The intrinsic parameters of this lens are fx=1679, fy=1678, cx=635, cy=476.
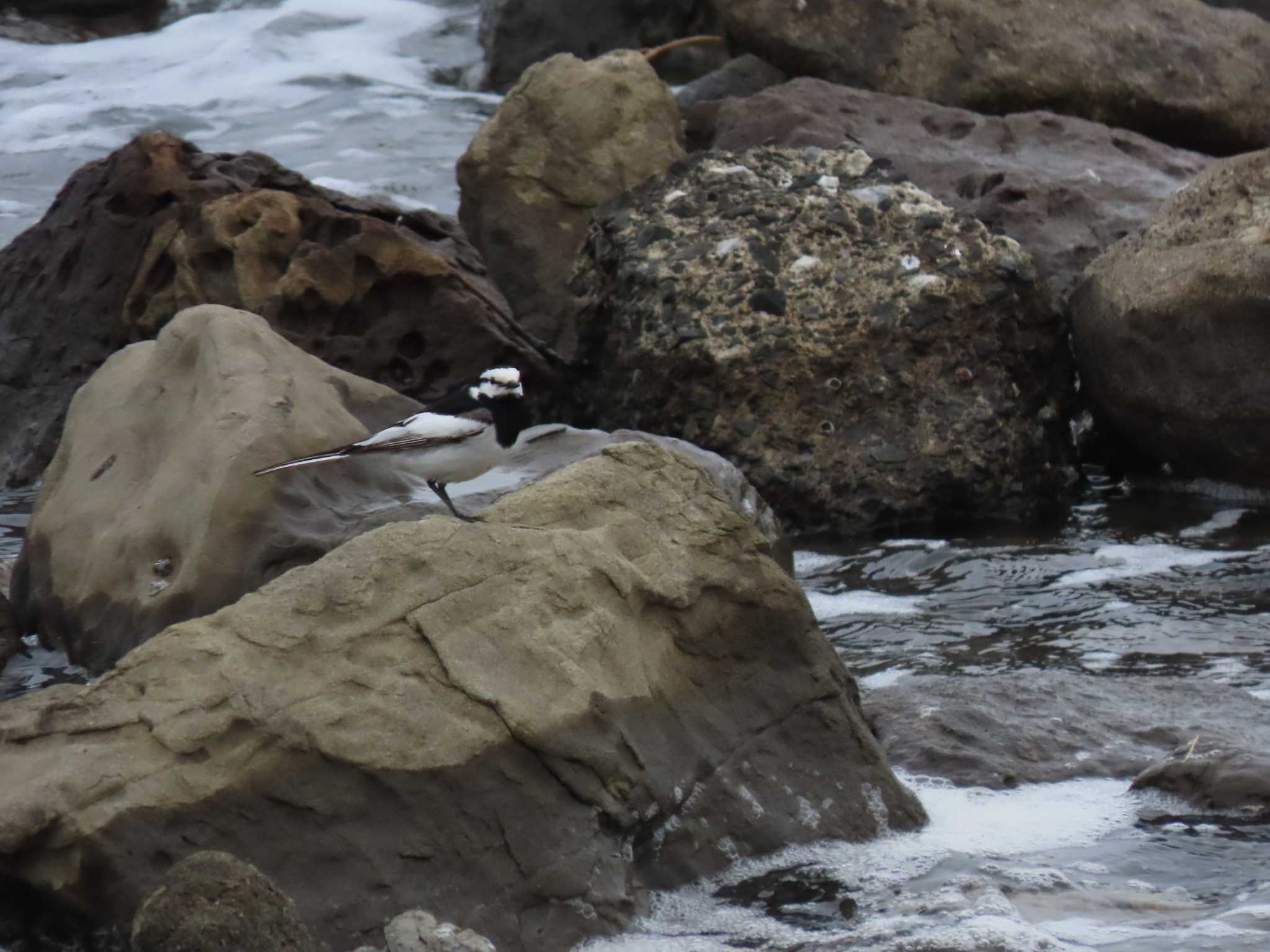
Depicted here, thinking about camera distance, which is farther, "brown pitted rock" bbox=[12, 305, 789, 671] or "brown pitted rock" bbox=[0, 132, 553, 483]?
"brown pitted rock" bbox=[0, 132, 553, 483]

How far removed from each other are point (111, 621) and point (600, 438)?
2.10 meters

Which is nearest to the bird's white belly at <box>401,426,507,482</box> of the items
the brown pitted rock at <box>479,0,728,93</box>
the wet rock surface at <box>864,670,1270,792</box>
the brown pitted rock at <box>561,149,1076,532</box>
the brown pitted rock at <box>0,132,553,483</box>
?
the wet rock surface at <box>864,670,1270,792</box>

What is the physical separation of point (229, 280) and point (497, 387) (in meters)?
2.77

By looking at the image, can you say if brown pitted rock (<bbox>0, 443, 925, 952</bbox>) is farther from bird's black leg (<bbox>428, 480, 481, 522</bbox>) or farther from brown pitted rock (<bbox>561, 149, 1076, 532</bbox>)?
brown pitted rock (<bbox>561, 149, 1076, 532</bbox>)

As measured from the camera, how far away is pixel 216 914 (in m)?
3.35

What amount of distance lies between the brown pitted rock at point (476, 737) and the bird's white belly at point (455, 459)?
146 centimetres

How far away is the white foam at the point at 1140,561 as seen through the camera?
7.39m

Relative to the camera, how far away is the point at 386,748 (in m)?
3.89

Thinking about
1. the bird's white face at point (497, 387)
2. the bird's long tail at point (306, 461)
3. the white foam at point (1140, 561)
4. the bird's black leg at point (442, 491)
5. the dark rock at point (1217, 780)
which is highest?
the bird's white face at point (497, 387)

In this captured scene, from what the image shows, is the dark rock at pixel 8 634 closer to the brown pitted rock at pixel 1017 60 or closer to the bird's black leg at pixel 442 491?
the bird's black leg at pixel 442 491

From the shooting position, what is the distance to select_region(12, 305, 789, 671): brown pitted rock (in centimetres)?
561

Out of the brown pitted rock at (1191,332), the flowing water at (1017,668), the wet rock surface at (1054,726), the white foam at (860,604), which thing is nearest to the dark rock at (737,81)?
the flowing water at (1017,668)

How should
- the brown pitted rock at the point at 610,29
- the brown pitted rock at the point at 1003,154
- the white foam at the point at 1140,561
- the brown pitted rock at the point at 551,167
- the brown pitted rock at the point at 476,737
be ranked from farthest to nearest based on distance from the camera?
1. the brown pitted rock at the point at 610,29
2. the brown pitted rock at the point at 551,167
3. the brown pitted rock at the point at 1003,154
4. the white foam at the point at 1140,561
5. the brown pitted rock at the point at 476,737

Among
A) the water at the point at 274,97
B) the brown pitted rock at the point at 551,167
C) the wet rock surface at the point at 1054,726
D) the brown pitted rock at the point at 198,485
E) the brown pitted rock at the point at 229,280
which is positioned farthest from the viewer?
the water at the point at 274,97
